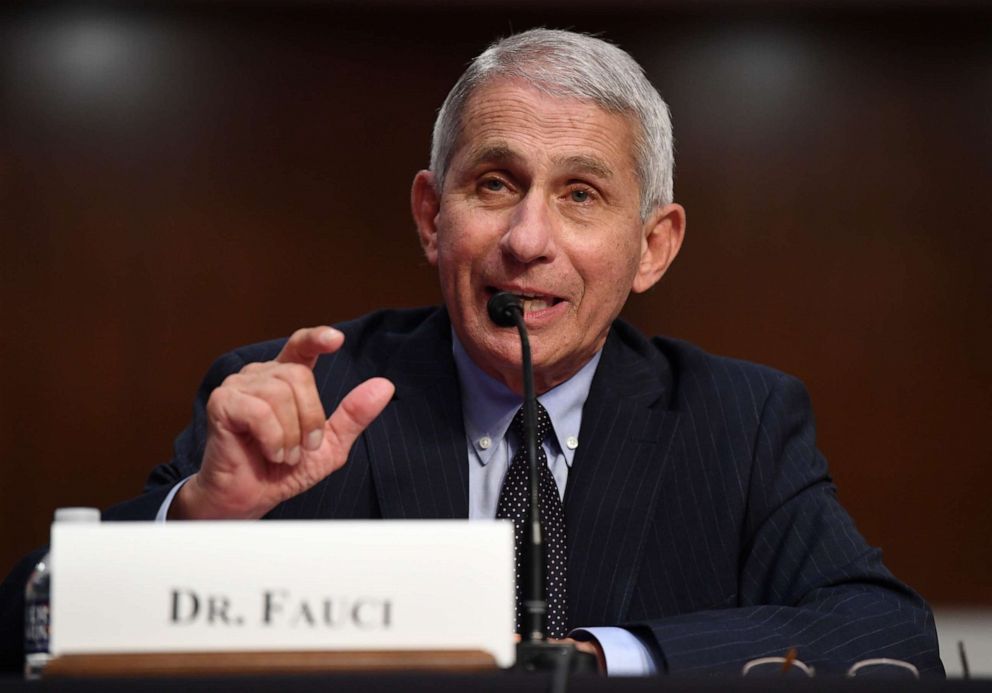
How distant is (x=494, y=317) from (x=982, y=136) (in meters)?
2.44

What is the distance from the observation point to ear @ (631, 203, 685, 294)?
2.31 meters

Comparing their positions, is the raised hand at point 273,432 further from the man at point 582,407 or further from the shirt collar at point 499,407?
the shirt collar at point 499,407

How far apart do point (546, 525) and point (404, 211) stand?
6.17 ft

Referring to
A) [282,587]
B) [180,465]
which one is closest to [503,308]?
A: [180,465]

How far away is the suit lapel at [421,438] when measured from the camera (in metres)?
2.06

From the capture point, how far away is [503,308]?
1766 millimetres

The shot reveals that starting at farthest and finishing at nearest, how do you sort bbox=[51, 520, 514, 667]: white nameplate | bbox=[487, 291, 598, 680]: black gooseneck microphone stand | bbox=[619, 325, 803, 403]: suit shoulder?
bbox=[619, 325, 803, 403]: suit shoulder < bbox=[487, 291, 598, 680]: black gooseneck microphone stand < bbox=[51, 520, 514, 667]: white nameplate

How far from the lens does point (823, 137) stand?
372 centimetres

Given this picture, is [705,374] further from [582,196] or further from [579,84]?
[579,84]

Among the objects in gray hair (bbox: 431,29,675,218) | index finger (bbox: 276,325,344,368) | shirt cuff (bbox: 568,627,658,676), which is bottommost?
shirt cuff (bbox: 568,627,658,676)

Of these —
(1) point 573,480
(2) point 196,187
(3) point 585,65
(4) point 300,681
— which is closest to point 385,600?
(4) point 300,681

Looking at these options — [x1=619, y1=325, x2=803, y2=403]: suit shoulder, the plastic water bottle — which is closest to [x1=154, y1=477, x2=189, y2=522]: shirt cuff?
the plastic water bottle

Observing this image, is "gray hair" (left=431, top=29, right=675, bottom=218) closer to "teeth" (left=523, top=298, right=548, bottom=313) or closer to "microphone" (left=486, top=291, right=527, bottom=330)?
"teeth" (left=523, top=298, right=548, bottom=313)

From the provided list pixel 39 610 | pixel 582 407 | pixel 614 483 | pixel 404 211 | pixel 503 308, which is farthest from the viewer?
pixel 404 211
